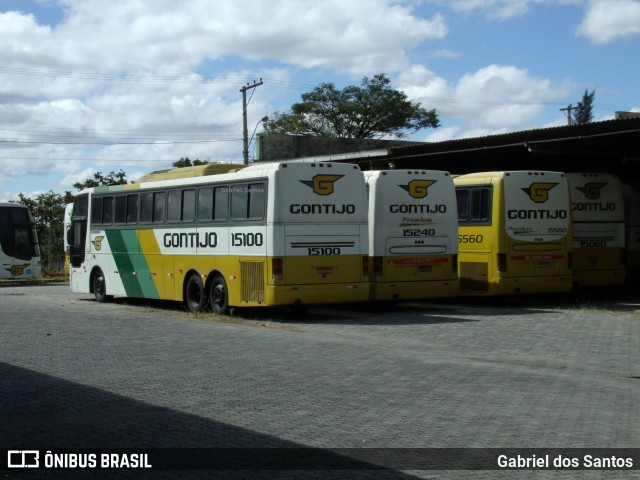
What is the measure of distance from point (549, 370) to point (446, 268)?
801 cm

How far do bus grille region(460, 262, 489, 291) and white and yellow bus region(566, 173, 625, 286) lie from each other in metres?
3.05

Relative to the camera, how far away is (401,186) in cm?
1947

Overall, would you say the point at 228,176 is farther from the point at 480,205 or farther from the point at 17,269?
the point at 17,269

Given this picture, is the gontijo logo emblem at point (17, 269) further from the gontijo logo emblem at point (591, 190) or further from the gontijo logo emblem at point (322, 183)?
the gontijo logo emblem at point (591, 190)

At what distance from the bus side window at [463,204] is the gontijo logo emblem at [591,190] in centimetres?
333

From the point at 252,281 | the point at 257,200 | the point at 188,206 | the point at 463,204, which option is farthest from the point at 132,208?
the point at 463,204

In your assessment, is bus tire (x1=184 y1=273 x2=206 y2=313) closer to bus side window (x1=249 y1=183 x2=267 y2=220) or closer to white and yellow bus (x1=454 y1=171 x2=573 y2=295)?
bus side window (x1=249 y1=183 x2=267 y2=220)

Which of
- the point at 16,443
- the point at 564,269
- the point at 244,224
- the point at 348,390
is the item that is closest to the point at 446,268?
the point at 564,269

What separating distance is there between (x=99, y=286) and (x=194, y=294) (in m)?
5.23

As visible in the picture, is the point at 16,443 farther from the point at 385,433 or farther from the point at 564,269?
the point at 564,269

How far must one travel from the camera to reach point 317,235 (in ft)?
58.2

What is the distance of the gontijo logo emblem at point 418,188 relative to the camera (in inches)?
769

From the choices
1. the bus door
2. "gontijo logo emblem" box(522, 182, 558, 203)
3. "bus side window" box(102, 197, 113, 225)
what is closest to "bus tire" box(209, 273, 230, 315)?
"bus side window" box(102, 197, 113, 225)

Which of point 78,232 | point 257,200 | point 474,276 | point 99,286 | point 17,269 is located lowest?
point 99,286
